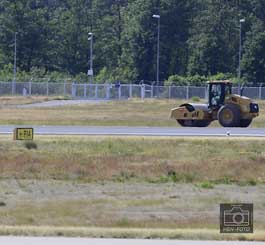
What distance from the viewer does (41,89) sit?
102m

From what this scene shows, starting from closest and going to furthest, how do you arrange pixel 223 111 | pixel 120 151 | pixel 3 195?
pixel 3 195, pixel 120 151, pixel 223 111

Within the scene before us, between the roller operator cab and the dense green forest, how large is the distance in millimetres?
52584

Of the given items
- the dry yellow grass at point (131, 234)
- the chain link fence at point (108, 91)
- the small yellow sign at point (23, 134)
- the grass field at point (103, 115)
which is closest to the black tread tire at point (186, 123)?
the grass field at point (103, 115)

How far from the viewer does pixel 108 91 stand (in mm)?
98688

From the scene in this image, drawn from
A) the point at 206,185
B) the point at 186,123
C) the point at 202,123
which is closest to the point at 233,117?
the point at 202,123

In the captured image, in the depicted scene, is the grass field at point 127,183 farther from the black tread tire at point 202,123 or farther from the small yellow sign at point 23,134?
the black tread tire at point 202,123

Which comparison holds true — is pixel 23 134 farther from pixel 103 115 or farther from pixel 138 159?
pixel 103 115

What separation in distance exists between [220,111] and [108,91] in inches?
1960

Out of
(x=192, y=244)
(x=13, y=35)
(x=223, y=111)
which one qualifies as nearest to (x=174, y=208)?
(x=192, y=244)

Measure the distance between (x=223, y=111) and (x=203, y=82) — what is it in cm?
5352

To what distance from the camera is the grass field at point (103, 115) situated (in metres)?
54.2

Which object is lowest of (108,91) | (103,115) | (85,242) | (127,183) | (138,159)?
(108,91)

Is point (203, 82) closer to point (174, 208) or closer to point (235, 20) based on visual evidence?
point (235, 20)

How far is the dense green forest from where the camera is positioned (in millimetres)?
108812
